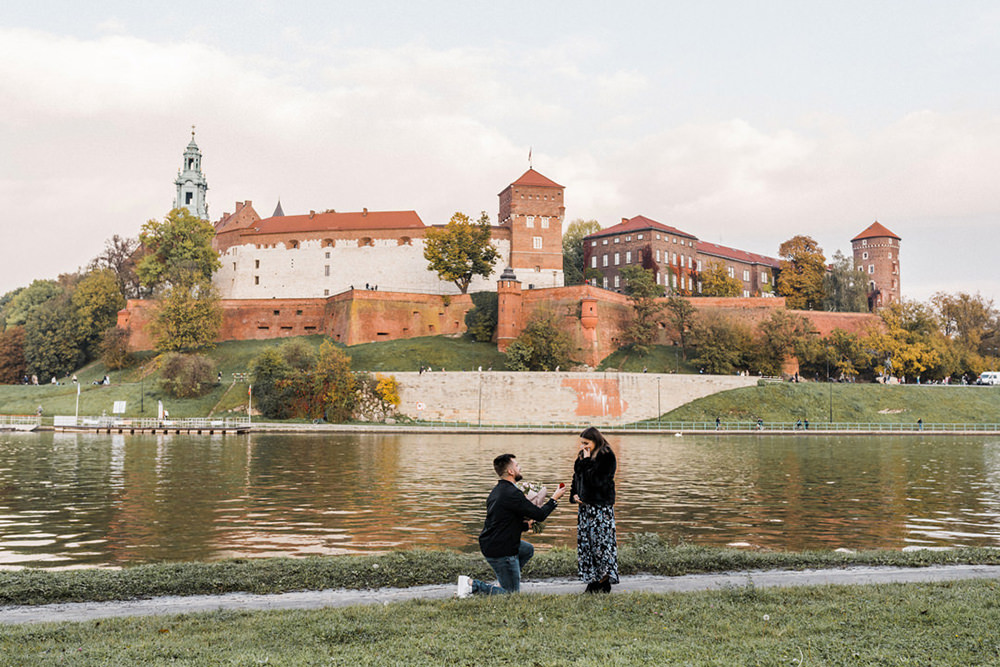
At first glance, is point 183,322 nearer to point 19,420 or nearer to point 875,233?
point 19,420

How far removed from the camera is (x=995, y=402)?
5919 cm

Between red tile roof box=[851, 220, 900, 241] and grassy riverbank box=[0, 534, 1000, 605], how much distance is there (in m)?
95.9

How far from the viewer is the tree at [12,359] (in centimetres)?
6919

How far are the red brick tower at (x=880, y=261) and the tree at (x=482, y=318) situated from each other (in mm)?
50563

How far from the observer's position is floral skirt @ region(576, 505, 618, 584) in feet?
26.5

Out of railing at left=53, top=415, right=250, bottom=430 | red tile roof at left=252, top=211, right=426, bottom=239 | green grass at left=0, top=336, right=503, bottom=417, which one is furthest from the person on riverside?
red tile roof at left=252, top=211, right=426, bottom=239

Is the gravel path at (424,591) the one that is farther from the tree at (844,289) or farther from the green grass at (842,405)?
the tree at (844,289)

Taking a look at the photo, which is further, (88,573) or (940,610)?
(88,573)

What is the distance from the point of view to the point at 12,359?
6944 centimetres

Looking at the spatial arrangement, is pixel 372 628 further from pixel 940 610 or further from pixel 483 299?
pixel 483 299

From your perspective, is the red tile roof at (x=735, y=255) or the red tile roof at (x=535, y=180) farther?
the red tile roof at (x=735, y=255)

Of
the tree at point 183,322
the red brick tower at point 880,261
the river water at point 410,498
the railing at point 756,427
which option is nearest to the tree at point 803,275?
the red brick tower at point 880,261

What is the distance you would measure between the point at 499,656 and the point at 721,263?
85.2m

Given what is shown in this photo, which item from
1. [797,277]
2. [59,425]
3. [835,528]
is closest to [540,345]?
[59,425]
